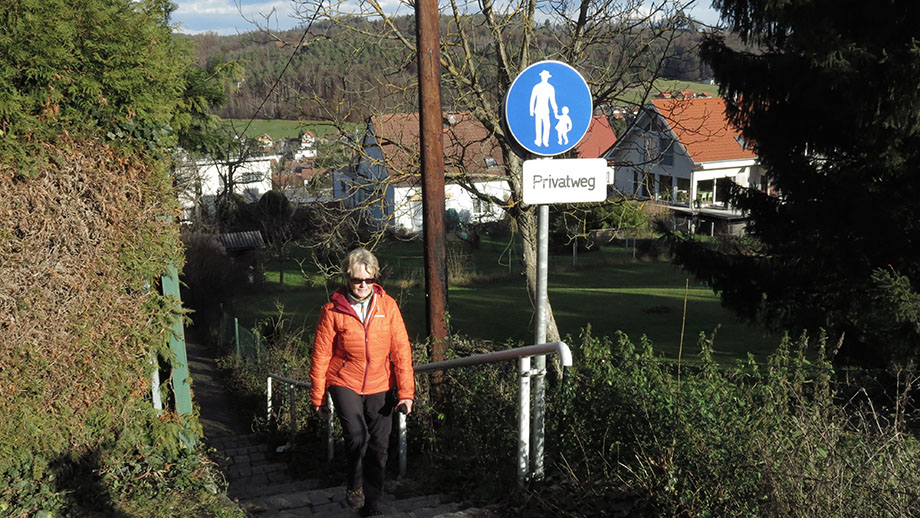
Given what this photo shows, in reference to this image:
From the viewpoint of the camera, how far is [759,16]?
11523 mm

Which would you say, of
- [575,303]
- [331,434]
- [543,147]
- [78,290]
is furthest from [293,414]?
[575,303]

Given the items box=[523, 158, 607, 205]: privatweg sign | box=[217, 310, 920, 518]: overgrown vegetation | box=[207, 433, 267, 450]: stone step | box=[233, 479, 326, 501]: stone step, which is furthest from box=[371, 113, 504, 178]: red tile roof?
box=[523, 158, 607, 205]: privatweg sign

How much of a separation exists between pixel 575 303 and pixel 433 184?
2073 cm

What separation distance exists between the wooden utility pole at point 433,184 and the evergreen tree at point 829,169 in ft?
17.1

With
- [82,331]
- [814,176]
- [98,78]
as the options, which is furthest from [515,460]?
[814,176]

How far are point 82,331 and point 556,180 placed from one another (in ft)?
9.73

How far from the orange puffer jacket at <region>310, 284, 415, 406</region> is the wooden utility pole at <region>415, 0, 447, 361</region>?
2590 millimetres

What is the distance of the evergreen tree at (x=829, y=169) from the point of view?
1005 cm

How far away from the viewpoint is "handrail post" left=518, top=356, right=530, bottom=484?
4.39 metres

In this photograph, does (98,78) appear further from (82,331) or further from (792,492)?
(792,492)

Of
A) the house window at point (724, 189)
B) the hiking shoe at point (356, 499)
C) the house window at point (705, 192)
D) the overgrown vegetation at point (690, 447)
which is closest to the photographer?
the overgrown vegetation at point (690, 447)

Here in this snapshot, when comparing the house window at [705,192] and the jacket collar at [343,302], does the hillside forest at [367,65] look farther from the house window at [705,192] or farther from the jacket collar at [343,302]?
the house window at [705,192]

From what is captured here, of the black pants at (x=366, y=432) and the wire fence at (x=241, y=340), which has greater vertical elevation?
the black pants at (x=366, y=432)

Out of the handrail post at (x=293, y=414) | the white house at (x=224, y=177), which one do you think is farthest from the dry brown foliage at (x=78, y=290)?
the white house at (x=224, y=177)
